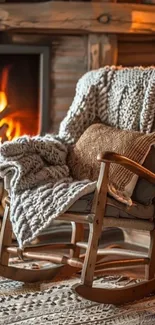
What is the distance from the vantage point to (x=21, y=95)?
3.92 meters

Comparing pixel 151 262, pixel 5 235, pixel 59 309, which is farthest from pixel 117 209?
pixel 5 235

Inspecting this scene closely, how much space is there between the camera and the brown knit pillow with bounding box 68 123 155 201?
2689 millimetres

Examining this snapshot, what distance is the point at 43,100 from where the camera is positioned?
389 cm

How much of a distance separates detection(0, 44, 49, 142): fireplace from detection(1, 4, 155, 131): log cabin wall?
7cm

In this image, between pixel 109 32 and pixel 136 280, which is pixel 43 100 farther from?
pixel 136 280

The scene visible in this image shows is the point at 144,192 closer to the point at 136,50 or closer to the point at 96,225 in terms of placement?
the point at 96,225

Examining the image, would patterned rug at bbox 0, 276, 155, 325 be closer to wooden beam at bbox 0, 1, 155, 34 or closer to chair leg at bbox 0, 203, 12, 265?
chair leg at bbox 0, 203, 12, 265

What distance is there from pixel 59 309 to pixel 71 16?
1.82 metres

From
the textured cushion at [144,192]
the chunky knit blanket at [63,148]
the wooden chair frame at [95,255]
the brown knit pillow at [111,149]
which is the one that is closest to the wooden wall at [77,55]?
the chunky knit blanket at [63,148]


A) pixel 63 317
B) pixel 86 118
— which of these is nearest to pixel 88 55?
pixel 86 118

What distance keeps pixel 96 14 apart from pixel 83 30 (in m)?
0.11

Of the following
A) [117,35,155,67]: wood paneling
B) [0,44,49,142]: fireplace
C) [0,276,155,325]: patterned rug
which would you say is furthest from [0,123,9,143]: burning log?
[0,276,155,325]: patterned rug

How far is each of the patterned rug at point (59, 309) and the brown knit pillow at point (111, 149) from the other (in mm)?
420

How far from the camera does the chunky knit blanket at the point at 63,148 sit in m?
2.57
